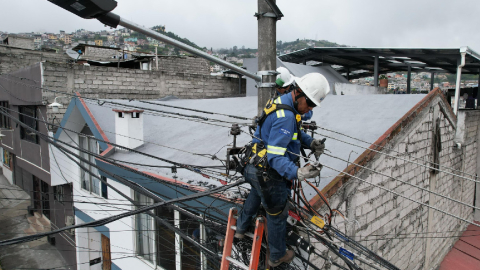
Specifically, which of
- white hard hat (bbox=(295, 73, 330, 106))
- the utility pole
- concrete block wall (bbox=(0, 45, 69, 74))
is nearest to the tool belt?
white hard hat (bbox=(295, 73, 330, 106))

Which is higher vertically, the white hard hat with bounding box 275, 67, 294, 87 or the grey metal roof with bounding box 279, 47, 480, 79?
the grey metal roof with bounding box 279, 47, 480, 79

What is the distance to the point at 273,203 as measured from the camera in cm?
342

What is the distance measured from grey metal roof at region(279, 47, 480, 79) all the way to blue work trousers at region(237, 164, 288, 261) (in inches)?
364

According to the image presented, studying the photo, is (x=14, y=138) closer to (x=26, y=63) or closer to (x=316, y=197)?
(x=26, y=63)

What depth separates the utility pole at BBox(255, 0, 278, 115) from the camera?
430 centimetres

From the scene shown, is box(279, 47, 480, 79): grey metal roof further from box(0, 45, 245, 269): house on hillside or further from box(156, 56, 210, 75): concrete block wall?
Result: box(156, 56, 210, 75): concrete block wall

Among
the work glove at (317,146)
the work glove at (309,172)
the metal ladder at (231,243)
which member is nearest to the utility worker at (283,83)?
the work glove at (317,146)

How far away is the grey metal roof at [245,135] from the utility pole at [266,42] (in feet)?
5.64

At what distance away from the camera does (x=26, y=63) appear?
18.0 m

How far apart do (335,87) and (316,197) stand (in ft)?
24.7

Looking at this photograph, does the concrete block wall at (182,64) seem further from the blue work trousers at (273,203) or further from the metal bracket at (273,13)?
the blue work trousers at (273,203)

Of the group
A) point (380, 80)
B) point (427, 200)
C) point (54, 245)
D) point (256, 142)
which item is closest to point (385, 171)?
point (427, 200)

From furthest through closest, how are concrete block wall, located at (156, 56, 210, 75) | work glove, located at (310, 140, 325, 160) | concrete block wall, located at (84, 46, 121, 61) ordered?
concrete block wall, located at (84, 46, 121, 61)
concrete block wall, located at (156, 56, 210, 75)
work glove, located at (310, 140, 325, 160)

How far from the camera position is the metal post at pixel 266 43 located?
4305 mm
